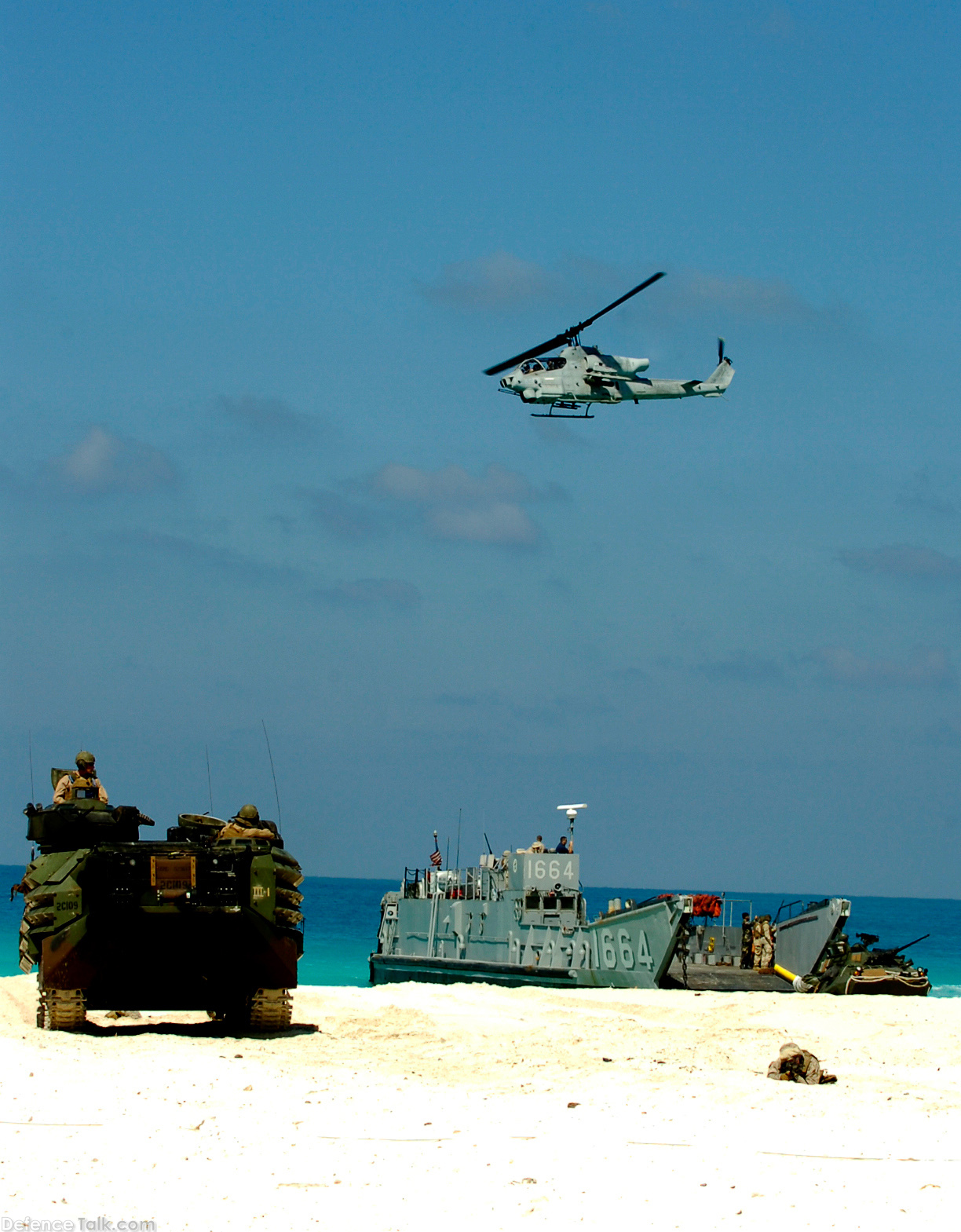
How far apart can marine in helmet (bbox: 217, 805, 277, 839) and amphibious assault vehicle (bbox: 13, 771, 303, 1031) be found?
0.35 m

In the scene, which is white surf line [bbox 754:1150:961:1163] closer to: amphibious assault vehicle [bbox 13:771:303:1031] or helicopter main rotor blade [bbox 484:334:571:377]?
amphibious assault vehicle [bbox 13:771:303:1031]

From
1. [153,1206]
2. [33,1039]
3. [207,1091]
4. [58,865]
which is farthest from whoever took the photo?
[58,865]

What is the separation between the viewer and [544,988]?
29.6 metres

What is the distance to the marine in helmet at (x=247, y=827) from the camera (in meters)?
16.6

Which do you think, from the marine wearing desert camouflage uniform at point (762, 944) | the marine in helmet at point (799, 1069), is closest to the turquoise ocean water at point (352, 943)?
the marine wearing desert camouflage uniform at point (762, 944)

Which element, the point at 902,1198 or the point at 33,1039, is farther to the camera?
the point at 33,1039

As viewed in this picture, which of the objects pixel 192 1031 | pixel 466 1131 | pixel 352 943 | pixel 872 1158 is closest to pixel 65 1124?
pixel 466 1131

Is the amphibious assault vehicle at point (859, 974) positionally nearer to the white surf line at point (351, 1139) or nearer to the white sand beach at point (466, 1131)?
the white sand beach at point (466, 1131)

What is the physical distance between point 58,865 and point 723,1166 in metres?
8.87

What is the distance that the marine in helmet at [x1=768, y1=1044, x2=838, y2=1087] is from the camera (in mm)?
12820

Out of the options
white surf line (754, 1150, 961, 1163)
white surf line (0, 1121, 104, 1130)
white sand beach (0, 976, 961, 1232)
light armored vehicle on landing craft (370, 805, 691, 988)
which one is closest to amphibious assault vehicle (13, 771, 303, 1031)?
white sand beach (0, 976, 961, 1232)

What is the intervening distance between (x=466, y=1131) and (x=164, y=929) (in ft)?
18.8

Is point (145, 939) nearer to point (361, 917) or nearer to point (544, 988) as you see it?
point (544, 988)

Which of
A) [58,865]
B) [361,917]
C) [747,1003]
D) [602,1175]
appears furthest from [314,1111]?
[361,917]
